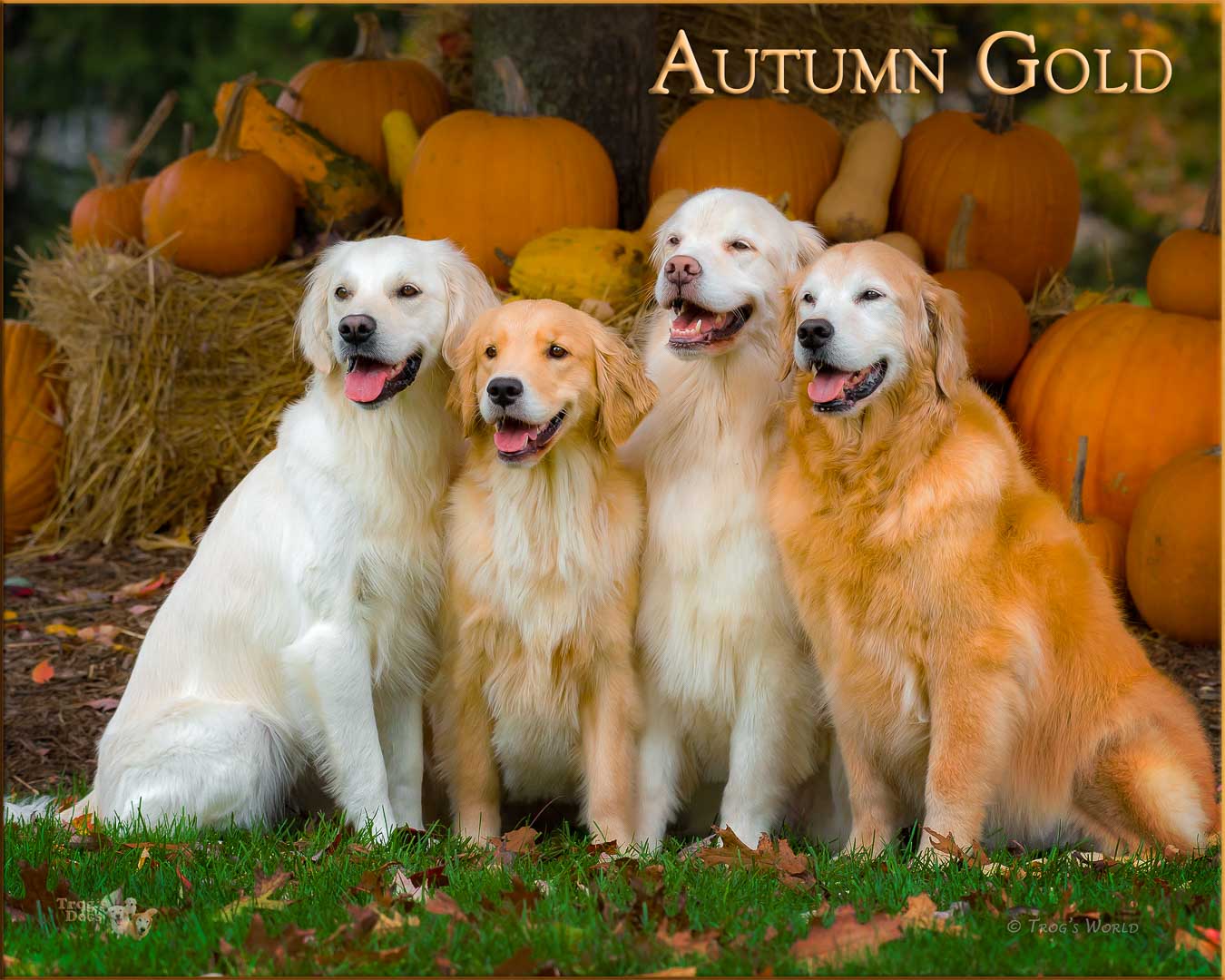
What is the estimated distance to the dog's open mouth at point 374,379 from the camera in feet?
11.1

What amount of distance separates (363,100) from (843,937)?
4617mm

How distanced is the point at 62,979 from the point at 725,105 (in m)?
4.20

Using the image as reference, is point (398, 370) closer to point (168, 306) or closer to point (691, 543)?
point (691, 543)

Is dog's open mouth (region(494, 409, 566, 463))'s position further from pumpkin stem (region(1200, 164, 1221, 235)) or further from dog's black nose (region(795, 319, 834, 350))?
pumpkin stem (region(1200, 164, 1221, 235))

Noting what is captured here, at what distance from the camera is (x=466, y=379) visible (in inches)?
135

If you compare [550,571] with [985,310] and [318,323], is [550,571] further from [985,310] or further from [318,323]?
[985,310]

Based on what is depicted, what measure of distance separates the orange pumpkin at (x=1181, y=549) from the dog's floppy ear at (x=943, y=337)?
76.3 inches

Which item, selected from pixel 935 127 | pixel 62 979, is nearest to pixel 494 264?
pixel 935 127

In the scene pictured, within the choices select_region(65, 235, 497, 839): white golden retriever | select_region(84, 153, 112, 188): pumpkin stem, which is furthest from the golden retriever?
select_region(84, 153, 112, 188): pumpkin stem

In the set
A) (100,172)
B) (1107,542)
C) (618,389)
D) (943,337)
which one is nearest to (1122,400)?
(1107,542)

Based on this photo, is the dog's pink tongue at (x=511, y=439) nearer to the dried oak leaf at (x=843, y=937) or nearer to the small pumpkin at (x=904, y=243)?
the dried oak leaf at (x=843, y=937)

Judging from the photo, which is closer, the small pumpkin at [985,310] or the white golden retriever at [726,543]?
the white golden retriever at [726,543]

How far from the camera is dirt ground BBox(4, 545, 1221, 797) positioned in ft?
14.7

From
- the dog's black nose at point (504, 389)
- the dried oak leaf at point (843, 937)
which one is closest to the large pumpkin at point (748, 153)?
the dog's black nose at point (504, 389)
